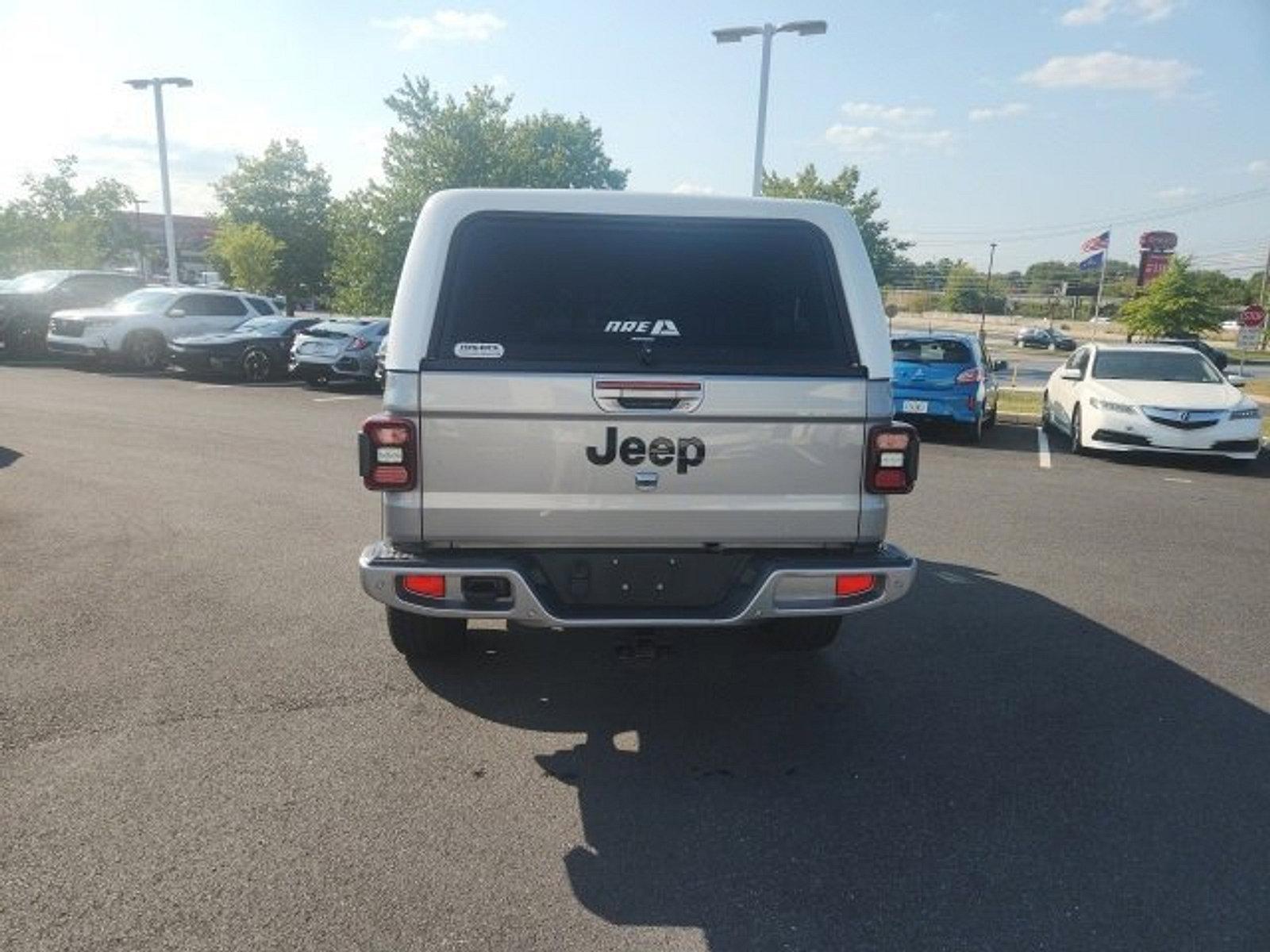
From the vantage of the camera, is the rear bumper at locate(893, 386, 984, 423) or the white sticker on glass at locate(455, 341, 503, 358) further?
the rear bumper at locate(893, 386, 984, 423)

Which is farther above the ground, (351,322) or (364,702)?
(351,322)

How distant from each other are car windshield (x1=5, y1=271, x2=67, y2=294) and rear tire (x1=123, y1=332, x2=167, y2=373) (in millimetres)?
3472

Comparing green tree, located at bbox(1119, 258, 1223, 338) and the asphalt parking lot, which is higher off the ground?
green tree, located at bbox(1119, 258, 1223, 338)

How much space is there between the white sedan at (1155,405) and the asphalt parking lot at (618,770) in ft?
16.1

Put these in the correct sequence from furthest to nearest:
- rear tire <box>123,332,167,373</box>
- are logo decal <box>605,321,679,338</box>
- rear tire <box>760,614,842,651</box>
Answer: rear tire <box>123,332,167,373</box> < rear tire <box>760,614,842,651</box> < are logo decal <box>605,321,679,338</box>

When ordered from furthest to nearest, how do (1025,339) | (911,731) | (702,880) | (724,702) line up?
1. (1025,339)
2. (724,702)
3. (911,731)
4. (702,880)

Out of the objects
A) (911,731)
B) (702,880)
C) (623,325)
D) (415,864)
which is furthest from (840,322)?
(415,864)

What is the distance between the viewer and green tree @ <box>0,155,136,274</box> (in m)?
47.1

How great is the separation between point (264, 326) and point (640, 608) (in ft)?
56.1

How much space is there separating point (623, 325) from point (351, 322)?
15698mm

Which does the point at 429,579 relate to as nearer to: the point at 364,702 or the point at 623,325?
the point at 364,702

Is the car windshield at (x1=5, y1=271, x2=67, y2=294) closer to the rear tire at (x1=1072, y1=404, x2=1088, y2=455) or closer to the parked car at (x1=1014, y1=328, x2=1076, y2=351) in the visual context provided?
the rear tire at (x1=1072, y1=404, x2=1088, y2=455)

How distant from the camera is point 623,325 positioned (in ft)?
11.5

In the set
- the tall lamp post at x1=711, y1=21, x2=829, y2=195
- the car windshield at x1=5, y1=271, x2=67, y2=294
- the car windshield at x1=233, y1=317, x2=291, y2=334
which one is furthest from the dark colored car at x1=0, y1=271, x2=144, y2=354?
the tall lamp post at x1=711, y1=21, x2=829, y2=195
